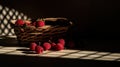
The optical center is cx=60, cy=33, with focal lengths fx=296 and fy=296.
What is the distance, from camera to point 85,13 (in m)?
3.11

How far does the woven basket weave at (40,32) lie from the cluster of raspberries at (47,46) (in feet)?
0.29

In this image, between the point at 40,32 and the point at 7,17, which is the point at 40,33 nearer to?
the point at 40,32

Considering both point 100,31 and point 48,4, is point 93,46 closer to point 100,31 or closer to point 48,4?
point 100,31

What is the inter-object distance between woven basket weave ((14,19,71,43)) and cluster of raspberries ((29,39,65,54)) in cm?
9

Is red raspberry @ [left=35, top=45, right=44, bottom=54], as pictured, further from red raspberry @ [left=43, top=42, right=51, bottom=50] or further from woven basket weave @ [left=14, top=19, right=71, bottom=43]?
woven basket weave @ [left=14, top=19, right=71, bottom=43]

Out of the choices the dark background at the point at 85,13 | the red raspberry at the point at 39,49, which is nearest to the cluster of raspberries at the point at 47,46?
the red raspberry at the point at 39,49

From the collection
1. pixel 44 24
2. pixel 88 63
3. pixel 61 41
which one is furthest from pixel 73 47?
pixel 88 63

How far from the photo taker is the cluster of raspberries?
2425 millimetres

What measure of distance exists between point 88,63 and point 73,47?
0.50 meters

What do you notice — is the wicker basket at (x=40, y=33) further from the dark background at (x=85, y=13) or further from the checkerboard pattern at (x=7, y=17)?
the checkerboard pattern at (x=7, y=17)

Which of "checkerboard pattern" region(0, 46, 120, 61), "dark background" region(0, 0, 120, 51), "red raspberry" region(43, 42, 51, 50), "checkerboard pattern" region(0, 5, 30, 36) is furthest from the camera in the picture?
"checkerboard pattern" region(0, 5, 30, 36)

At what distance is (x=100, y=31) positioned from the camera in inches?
123

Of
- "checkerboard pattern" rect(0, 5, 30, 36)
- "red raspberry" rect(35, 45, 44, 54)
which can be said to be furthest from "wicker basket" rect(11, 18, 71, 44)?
"checkerboard pattern" rect(0, 5, 30, 36)

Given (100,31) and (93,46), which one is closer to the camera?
(93,46)
